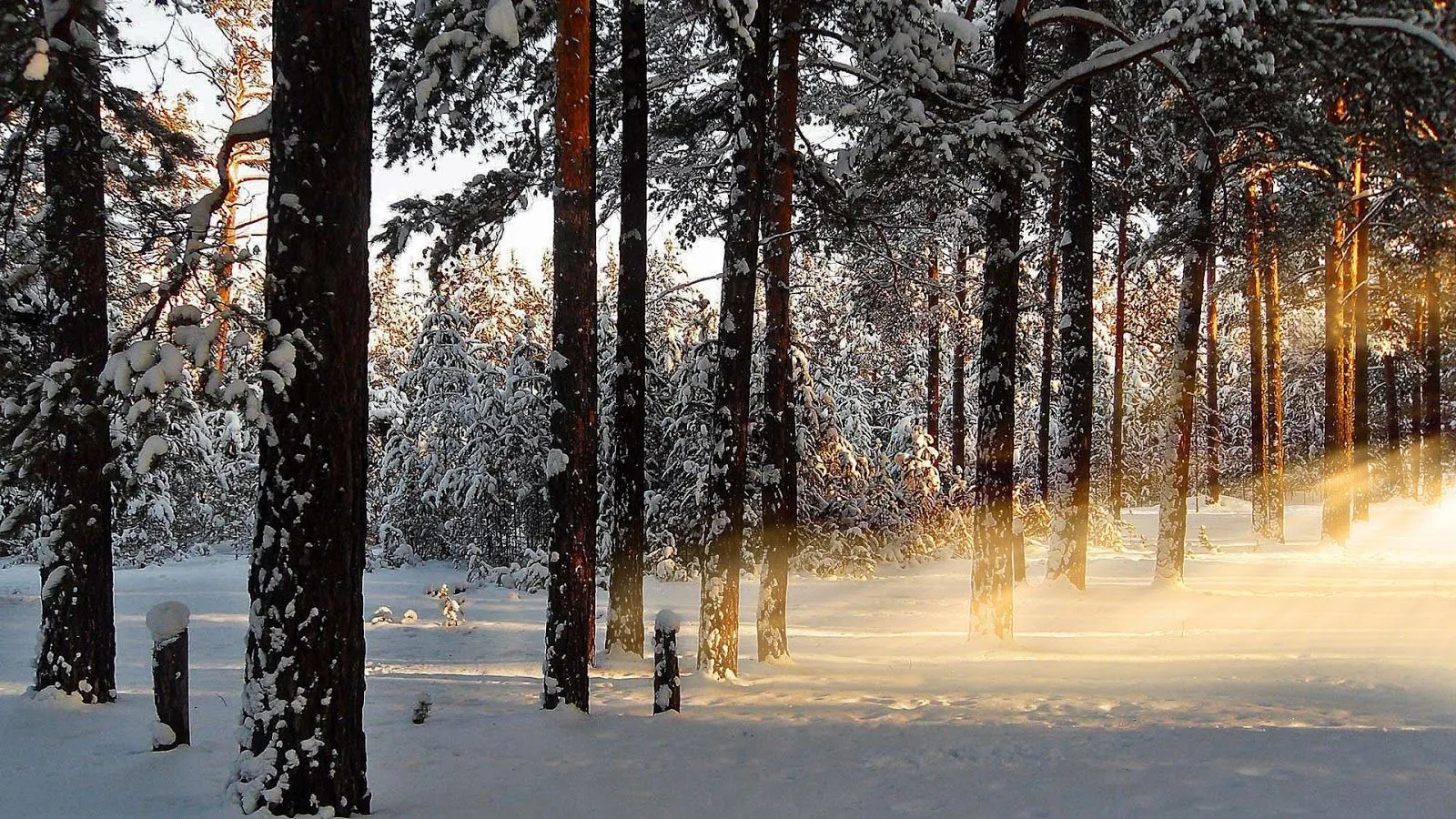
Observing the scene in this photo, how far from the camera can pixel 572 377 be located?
27.5 feet

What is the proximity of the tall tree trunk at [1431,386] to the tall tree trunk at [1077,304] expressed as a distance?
10.8 metres

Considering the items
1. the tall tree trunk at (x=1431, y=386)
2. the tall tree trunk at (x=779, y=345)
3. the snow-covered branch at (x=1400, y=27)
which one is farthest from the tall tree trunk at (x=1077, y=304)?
the tall tree trunk at (x=1431, y=386)

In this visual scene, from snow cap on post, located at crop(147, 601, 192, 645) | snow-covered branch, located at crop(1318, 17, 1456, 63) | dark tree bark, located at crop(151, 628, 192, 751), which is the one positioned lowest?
dark tree bark, located at crop(151, 628, 192, 751)

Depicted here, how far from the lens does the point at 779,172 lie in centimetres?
1057

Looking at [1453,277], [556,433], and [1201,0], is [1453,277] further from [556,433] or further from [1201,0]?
[556,433]

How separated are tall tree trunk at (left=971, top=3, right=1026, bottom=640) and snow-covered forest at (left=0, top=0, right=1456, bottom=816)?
56 mm

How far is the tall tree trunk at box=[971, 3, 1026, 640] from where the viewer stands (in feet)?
33.6

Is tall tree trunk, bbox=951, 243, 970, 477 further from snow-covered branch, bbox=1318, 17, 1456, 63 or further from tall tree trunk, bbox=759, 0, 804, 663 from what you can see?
snow-covered branch, bbox=1318, 17, 1456, 63

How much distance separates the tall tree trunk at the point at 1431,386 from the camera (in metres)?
22.3

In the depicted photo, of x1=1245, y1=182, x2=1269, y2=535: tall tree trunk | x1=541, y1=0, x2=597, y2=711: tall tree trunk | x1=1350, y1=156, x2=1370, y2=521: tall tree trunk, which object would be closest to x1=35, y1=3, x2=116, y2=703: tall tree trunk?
x1=541, y1=0, x2=597, y2=711: tall tree trunk

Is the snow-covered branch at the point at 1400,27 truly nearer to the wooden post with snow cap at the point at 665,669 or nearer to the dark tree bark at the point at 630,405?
the dark tree bark at the point at 630,405

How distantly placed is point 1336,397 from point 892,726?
63.6 feet

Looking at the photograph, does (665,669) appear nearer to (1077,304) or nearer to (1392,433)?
(1077,304)

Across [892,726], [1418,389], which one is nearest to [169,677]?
[892,726]
